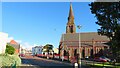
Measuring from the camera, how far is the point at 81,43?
126562 millimetres

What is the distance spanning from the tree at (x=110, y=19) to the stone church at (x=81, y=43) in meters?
81.0

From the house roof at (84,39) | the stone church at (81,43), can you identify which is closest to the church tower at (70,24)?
the stone church at (81,43)

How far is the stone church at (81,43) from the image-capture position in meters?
119

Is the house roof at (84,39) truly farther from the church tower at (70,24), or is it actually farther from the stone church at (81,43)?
the church tower at (70,24)

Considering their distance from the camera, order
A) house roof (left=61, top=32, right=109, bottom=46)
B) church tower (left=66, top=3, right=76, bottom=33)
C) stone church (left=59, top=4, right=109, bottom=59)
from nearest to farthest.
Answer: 1. stone church (left=59, top=4, right=109, bottom=59)
2. house roof (left=61, top=32, right=109, bottom=46)
3. church tower (left=66, top=3, right=76, bottom=33)

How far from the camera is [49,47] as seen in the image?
13425 cm

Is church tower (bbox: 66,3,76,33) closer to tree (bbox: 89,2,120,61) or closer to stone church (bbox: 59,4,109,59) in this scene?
stone church (bbox: 59,4,109,59)

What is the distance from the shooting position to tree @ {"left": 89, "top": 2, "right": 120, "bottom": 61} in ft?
99.7

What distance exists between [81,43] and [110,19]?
95632mm

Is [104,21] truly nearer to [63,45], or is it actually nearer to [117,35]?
[117,35]

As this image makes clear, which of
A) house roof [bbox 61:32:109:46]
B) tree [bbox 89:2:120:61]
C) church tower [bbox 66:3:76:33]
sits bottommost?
tree [bbox 89:2:120:61]

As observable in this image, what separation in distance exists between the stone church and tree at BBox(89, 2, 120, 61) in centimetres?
8099

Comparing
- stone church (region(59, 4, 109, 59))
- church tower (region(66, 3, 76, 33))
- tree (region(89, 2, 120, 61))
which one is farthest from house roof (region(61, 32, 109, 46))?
tree (region(89, 2, 120, 61))

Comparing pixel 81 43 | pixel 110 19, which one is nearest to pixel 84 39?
pixel 81 43
